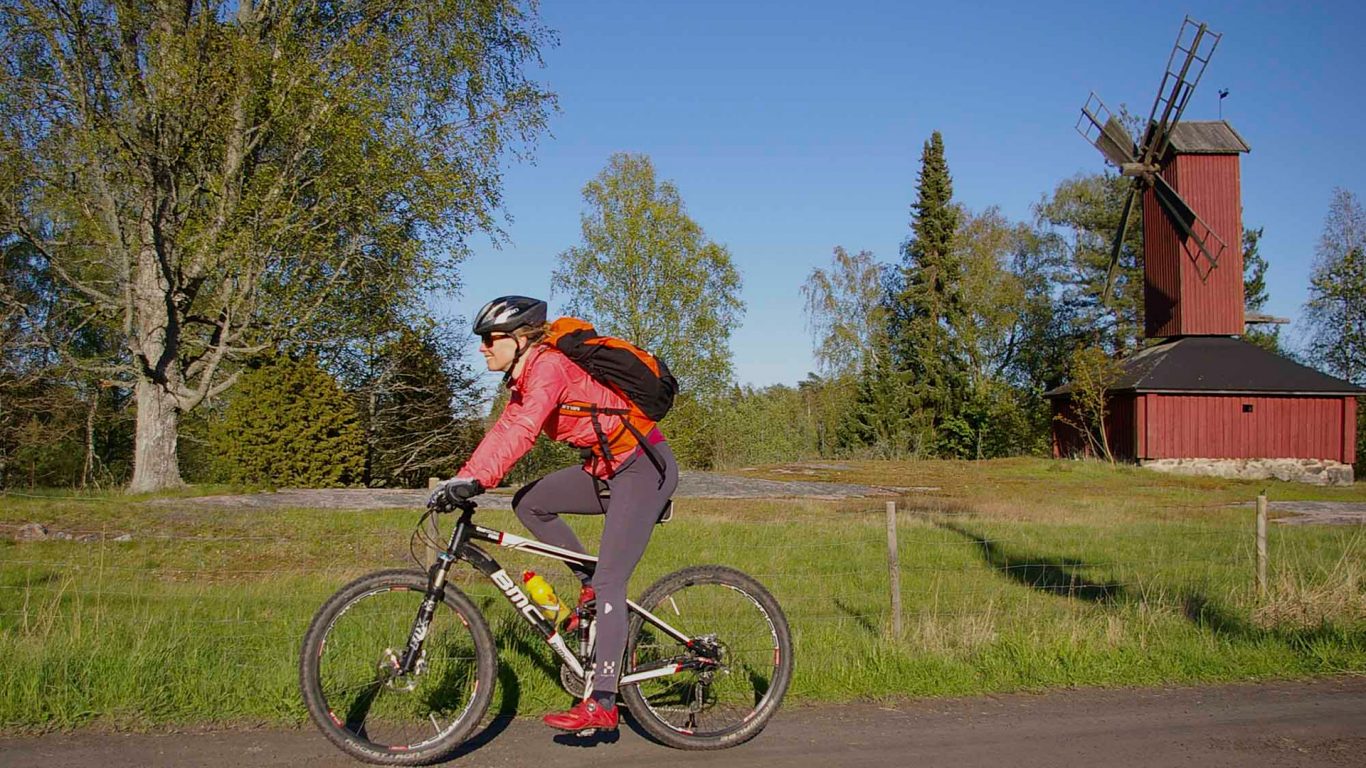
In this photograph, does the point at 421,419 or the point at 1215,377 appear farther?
the point at 1215,377

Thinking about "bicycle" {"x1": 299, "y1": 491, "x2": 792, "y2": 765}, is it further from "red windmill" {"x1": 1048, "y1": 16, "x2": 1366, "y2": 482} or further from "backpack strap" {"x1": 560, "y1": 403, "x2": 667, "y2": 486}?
"red windmill" {"x1": 1048, "y1": 16, "x2": 1366, "y2": 482}

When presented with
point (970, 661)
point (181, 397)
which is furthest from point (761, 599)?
point (181, 397)

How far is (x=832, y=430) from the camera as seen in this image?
5988cm

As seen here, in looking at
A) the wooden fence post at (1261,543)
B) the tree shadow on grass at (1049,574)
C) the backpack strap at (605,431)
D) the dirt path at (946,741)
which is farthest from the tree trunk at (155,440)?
the wooden fence post at (1261,543)

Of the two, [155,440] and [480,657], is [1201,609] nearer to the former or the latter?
[480,657]

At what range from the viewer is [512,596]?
484 centimetres

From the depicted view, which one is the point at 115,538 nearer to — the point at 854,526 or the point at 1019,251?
the point at 854,526

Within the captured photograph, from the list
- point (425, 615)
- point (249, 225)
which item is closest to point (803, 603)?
point (425, 615)

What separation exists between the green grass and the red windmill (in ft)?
71.5

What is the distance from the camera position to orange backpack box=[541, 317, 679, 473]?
4.66 m

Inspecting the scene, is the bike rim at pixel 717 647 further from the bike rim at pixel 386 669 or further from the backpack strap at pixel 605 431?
the bike rim at pixel 386 669

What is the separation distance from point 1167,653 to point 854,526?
8.43 meters

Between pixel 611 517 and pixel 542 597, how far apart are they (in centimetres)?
52

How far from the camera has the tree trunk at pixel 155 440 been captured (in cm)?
1978
